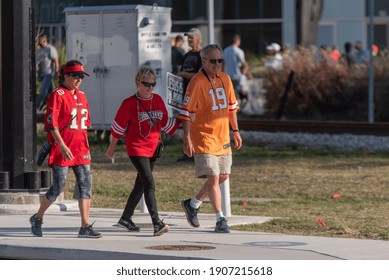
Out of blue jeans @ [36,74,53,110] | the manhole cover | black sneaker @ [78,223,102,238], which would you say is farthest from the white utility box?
the manhole cover

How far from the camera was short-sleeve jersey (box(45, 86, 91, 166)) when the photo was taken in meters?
12.7

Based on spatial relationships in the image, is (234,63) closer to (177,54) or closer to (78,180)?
(177,54)

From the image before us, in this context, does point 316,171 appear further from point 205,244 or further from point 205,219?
point 205,244

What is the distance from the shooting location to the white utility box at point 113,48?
21.1 metres

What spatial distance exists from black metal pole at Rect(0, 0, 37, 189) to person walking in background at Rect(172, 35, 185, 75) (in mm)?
9596

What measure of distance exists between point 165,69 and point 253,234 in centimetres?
927

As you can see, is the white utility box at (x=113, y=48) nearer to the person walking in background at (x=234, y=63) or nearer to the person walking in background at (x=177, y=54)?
the person walking in background at (x=177, y=54)

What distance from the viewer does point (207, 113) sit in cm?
1322

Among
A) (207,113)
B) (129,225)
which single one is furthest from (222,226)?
(207,113)

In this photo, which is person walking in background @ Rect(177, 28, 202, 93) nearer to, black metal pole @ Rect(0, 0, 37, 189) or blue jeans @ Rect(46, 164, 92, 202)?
black metal pole @ Rect(0, 0, 37, 189)

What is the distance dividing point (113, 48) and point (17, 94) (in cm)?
652

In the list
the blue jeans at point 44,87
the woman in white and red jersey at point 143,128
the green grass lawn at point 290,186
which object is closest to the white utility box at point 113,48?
the green grass lawn at point 290,186

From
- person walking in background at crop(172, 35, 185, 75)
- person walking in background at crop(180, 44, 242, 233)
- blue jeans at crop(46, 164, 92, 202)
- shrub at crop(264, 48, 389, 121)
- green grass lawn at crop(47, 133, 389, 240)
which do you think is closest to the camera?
blue jeans at crop(46, 164, 92, 202)

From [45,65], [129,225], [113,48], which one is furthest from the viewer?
[45,65]
